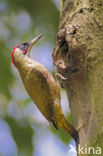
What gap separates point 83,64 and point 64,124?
785 millimetres

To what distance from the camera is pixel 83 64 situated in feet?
10.9

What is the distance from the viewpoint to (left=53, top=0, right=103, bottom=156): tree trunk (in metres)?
3.06

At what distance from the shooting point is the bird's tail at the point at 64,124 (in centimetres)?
340

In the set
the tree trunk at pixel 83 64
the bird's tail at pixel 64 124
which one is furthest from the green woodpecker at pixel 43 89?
the tree trunk at pixel 83 64

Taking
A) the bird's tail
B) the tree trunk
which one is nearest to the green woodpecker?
the bird's tail

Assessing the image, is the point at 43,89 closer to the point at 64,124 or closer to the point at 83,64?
the point at 64,124

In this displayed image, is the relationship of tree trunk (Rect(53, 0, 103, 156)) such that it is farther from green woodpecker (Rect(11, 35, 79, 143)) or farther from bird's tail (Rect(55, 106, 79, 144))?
green woodpecker (Rect(11, 35, 79, 143))

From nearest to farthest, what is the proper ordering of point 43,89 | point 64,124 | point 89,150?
point 89,150, point 64,124, point 43,89

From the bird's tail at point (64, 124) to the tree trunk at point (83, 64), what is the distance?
87 millimetres

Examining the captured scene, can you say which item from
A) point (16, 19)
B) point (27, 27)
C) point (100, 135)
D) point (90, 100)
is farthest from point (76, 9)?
point (16, 19)

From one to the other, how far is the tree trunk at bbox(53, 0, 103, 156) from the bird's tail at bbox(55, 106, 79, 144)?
0.28 feet

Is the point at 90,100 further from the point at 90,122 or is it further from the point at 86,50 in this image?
the point at 86,50

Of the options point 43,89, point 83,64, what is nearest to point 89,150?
point 83,64

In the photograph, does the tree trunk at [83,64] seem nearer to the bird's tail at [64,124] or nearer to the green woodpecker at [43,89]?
the bird's tail at [64,124]
